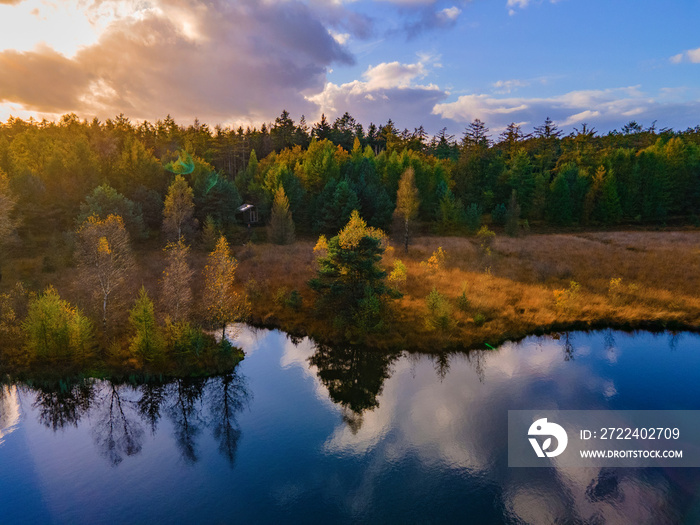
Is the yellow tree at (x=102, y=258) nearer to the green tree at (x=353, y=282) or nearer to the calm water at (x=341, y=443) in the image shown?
the calm water at (x=341, y=443)

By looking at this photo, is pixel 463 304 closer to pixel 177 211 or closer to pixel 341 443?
pixel 341 443

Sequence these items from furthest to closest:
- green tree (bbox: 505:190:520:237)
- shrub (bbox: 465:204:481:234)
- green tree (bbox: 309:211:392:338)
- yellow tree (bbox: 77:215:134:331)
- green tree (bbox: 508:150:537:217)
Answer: green tree (bbox: 508:150:537:217)
shrub (bbox: 465:204:481:234)
green tree (bbox: 505:190:520:237)
green tree (bbox: 309:211:392:338)
yellow tree (bbox: 77:215:134:331)

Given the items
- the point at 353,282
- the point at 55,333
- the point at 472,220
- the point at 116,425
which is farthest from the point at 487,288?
the point at 55,333

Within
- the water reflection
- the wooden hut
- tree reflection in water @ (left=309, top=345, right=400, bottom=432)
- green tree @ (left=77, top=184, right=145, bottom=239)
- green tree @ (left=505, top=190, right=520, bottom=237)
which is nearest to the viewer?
the water reflection

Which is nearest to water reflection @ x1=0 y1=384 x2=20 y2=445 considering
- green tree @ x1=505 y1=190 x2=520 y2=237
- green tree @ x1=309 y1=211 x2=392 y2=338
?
green tree @ x1=309 y1=211 x2=392 y2=338

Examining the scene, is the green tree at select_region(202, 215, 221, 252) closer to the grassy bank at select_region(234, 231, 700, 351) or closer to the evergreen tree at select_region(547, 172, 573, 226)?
the grassy bank at select_region(234, 231, 700, 351)

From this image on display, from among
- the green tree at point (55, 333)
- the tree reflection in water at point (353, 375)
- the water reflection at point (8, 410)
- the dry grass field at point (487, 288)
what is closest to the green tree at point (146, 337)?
the green tree at point (55, 333)
